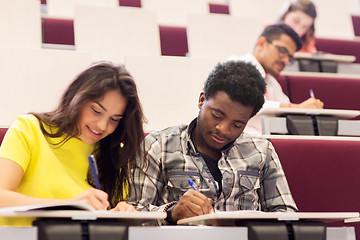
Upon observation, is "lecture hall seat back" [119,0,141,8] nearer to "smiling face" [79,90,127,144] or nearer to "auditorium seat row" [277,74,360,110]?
"auditorium seat row" [277,74,360,110]

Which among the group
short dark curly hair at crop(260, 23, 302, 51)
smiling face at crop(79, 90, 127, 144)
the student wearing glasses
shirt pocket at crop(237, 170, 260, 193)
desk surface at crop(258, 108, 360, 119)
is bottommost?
shirt pocket at crop(237, 170, 260, 193)

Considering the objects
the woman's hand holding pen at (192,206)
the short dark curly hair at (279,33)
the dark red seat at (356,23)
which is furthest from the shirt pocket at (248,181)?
the dark red seat at (356,23)

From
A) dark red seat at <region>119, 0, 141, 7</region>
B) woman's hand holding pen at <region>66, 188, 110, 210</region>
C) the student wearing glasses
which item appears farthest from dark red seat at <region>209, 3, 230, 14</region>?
woman's hand holding pen at <region>66, 188, 110, 210</region>

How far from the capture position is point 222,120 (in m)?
0.62

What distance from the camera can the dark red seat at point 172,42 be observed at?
46.3 inches

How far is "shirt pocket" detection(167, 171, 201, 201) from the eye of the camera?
609 millimetres

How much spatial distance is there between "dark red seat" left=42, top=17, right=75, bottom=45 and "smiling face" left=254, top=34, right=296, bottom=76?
0.40 meters

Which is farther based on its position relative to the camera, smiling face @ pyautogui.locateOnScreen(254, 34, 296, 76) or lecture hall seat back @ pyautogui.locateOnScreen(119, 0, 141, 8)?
lecture hall seat back @ pyautogui.locateOnScreen(119, 0, 141, 8)

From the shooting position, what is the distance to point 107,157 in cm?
63

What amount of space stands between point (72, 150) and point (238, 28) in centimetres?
63

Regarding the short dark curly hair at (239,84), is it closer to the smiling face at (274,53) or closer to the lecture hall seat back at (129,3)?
the smiling face at (274,53)

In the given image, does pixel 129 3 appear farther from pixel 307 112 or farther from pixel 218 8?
pixel 307 112

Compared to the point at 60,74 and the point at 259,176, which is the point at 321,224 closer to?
the point at 259,176

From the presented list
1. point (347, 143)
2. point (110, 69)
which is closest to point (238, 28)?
point (347, 143)
